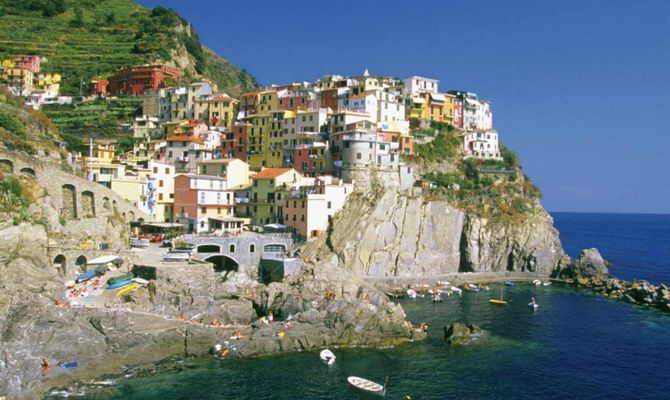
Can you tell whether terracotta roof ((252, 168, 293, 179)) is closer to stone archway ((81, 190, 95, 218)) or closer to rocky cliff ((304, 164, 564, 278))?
rocky cliff ((304, 164, 564, 278))

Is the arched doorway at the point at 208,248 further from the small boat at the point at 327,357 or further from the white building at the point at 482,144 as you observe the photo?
the white building at the point at 482,144

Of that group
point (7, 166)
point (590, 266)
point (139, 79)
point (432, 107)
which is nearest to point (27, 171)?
point (7, 166)

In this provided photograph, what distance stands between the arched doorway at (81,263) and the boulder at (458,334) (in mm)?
30379

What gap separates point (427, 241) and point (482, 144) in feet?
83.6

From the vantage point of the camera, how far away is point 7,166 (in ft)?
173

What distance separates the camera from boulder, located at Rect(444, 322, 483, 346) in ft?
155

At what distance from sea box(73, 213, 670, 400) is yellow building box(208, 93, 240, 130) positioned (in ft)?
147

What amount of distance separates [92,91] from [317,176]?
5175 centimetres

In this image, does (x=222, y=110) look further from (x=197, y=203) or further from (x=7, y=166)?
(x=7, y=166)

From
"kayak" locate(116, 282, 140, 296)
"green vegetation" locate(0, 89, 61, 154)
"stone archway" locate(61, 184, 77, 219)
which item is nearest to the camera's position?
"kayak" locate(116, 282, 140, 296)

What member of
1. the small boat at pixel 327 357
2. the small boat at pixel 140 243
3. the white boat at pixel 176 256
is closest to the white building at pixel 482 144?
the white boat at pixel 176 256

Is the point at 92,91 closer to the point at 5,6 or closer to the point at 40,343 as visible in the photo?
the point at 5,6

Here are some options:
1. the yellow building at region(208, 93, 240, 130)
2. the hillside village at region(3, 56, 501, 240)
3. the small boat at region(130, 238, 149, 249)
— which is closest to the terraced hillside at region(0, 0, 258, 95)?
the hillside village at region(3, 56, 501, 240)

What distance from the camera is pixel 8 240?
148 ft
